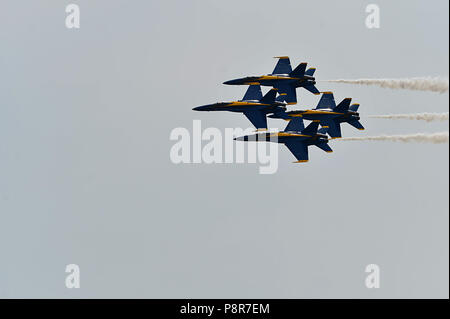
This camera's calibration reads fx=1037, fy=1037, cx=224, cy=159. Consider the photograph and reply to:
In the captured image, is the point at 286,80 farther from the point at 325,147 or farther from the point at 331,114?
the point at 325,147

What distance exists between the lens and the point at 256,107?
309 feet

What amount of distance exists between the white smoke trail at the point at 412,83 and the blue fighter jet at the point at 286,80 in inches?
102

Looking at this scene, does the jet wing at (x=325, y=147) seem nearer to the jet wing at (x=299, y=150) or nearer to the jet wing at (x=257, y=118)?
the jet wing at (x=299, y=150)

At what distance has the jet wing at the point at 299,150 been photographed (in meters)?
94.6

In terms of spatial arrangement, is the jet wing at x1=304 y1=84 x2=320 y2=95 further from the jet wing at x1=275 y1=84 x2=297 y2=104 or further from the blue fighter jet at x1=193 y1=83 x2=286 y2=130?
the blue fighter jet at x1=193 y1=83 x2=286 y2=130

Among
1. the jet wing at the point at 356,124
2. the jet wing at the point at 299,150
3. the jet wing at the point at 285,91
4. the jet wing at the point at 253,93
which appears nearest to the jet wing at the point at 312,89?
the jet wing at the point at 285,91

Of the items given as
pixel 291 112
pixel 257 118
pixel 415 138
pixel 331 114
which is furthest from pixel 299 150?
pixel 415 138
